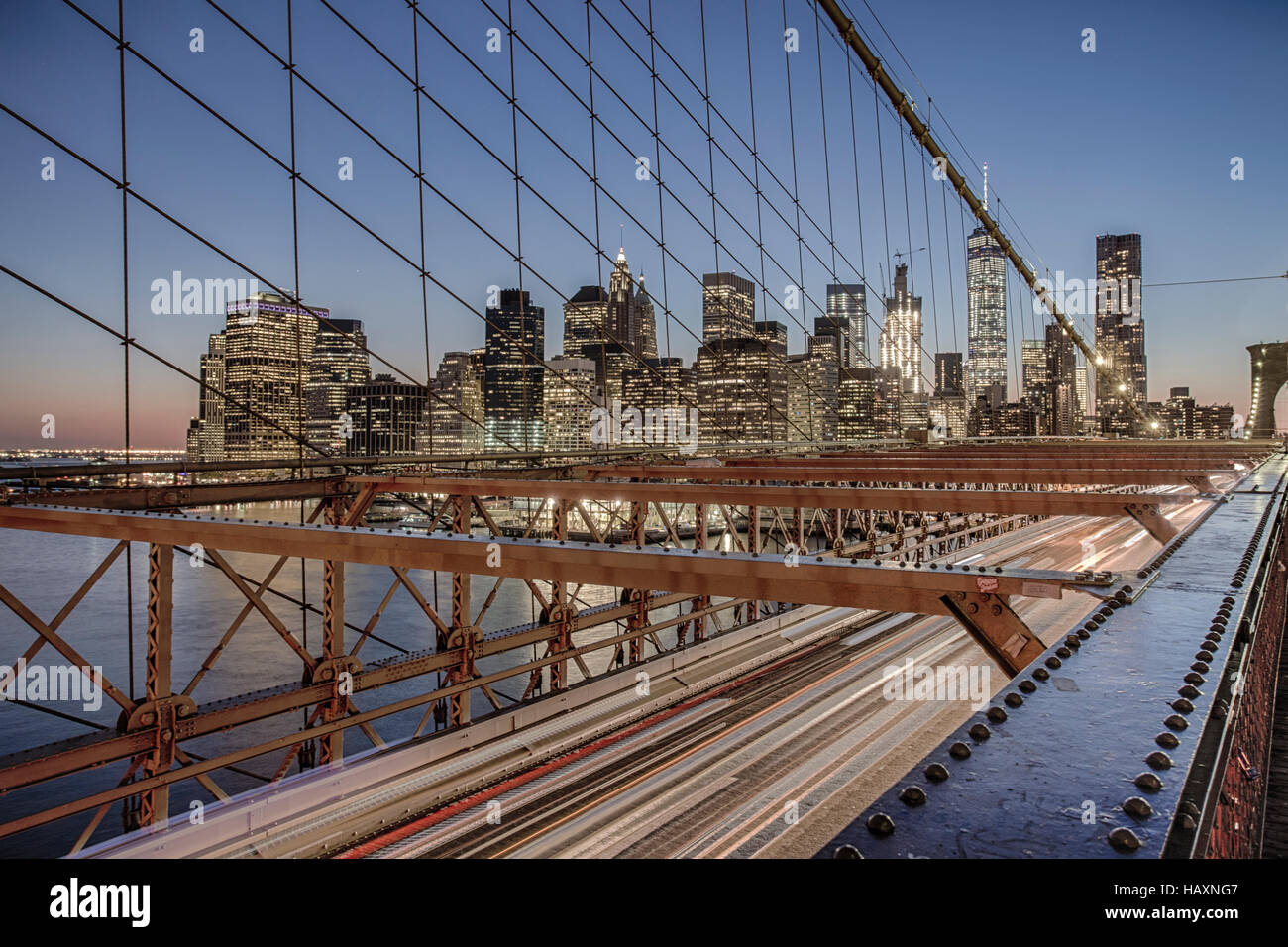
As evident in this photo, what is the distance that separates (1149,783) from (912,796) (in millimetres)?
506

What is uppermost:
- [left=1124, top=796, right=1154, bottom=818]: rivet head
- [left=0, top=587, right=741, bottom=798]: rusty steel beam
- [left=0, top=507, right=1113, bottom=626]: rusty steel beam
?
[left=0, top=507, right=1113, bottom=626]: rusty steel beam

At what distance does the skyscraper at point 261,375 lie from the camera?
47.0ft

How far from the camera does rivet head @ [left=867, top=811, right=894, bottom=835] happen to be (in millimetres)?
1311

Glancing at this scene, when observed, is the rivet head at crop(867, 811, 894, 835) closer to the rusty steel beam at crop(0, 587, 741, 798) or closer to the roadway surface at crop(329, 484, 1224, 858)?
the roadway surface at crop(329, 484, 1224, 858)

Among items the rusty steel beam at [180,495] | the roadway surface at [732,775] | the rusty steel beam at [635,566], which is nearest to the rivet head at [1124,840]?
the rusty steel beam at [635,566]

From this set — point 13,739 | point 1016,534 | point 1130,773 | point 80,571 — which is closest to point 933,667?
point 1016,534

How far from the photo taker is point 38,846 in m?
21.7

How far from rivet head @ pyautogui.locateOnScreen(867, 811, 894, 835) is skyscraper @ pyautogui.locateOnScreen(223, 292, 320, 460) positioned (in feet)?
A: 44.2

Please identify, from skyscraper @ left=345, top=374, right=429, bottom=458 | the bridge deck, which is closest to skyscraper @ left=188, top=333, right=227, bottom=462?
skyscraper @ left=345, top=374, right=429, bottom=458

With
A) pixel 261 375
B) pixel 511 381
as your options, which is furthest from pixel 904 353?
pixel 261 375

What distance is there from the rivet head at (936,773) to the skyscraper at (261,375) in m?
13.4

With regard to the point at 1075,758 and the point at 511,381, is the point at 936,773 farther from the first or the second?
the point at 511,381
